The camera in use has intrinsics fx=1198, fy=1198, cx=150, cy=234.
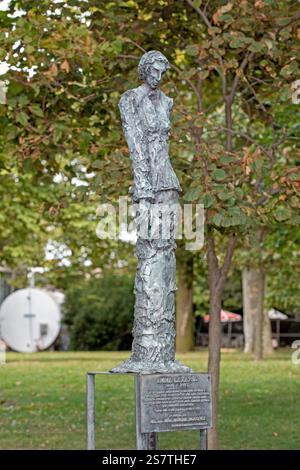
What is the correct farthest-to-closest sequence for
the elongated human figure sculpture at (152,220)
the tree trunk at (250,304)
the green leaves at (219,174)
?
the tree trunk at (250,304), the green leaves at (219,174), the elongated human figure sculpture at (152,220)

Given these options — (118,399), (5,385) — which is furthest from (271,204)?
(5,385)

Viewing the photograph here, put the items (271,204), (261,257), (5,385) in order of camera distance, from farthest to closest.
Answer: (261,257)
(5,385)
(271,204)

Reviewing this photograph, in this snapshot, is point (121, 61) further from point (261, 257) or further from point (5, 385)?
point (261, 257)

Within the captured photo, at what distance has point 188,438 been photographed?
15.1 m

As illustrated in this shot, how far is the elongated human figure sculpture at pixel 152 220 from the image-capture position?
912 centimetres

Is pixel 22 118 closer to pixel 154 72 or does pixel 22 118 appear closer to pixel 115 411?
pixel 154 72

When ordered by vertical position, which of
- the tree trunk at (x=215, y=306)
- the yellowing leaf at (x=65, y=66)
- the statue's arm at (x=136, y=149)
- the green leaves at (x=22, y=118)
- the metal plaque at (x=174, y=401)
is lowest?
the metal plaque at (x=174, y=401)

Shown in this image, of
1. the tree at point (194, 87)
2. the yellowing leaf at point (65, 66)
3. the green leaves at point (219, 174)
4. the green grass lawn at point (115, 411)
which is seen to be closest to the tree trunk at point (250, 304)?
the green grass lawn at point (115, 411)

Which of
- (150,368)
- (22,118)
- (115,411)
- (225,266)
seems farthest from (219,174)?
(115,411)

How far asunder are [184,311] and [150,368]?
99.6ft

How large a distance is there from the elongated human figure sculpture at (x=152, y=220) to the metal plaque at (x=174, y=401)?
15cm

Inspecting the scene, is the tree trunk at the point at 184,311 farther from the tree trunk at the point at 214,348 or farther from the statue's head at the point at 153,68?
the statue's head at the point at 153,68

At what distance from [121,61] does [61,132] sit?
4.95 ft

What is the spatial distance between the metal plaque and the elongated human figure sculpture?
0.49 feet
